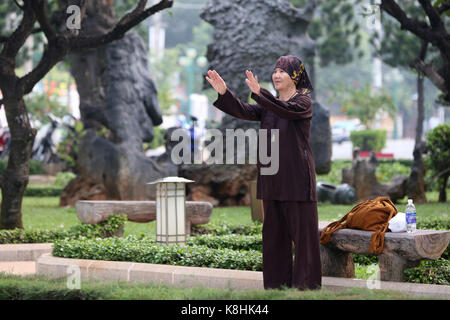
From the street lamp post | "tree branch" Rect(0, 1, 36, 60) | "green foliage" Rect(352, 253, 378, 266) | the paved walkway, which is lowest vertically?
the paved walkway

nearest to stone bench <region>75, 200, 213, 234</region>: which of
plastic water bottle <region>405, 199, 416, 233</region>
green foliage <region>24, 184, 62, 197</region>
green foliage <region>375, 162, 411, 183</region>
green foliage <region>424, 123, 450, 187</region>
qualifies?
plastic water bottle <region>405, 199, 416, 233</region>

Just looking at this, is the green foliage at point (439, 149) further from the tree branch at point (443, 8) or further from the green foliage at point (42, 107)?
the green foliage at point (42, 107)

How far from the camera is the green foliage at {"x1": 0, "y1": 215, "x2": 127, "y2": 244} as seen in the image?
9.98 metres

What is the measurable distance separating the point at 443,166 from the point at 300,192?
10772 millimetres

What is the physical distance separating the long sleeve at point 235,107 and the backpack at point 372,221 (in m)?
1.21

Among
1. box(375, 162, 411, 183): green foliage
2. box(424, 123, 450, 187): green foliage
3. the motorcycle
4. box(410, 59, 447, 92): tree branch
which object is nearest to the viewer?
box(410, 59, 447, 92): tree branch

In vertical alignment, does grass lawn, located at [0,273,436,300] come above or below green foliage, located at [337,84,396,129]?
below

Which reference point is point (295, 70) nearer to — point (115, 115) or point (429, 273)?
point (429, 273)

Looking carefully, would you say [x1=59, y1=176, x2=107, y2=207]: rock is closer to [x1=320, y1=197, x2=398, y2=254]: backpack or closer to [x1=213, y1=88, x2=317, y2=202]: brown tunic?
[x1=320, y1=197, x2=398, y2=254]: backpack

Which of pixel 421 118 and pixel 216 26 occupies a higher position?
pixel 216 26

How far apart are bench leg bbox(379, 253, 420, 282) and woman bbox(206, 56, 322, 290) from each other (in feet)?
2.47
